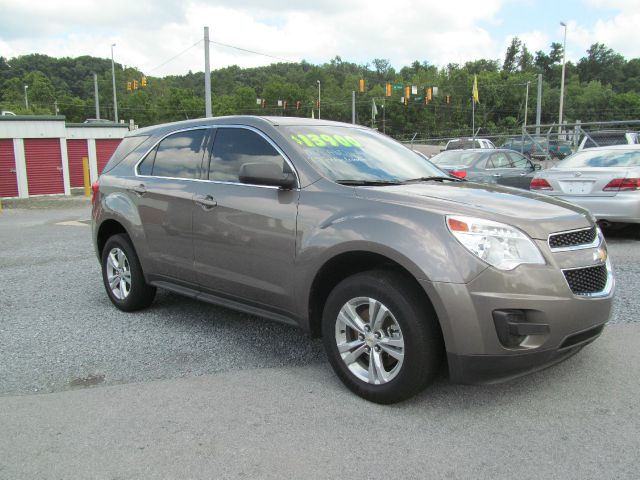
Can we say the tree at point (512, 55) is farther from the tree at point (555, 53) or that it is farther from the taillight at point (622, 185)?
the taillight at point (622, 185)

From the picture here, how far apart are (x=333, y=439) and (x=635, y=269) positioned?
526 cm

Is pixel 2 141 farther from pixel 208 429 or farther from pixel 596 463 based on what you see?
pixel 596 463

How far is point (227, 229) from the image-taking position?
163 inches

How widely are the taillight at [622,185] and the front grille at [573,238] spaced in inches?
213

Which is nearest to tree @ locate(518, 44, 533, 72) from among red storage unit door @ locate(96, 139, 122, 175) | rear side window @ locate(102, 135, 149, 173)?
red storage unit door @ locate(96, 139, 122, 175)

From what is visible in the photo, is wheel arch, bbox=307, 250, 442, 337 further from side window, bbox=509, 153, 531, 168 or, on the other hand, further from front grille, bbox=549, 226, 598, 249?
side window, bbox=509, 153, 531, 168

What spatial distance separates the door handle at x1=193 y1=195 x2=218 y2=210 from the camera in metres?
4.27

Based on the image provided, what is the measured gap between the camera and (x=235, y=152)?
4.35 meters

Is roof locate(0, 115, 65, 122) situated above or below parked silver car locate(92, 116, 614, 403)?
above

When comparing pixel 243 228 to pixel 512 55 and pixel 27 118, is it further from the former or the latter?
pixel 512 55

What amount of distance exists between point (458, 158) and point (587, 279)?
1039 cm

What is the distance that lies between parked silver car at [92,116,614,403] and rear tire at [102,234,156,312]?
261 mm

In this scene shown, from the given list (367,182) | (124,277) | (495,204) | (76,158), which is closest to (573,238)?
(495,204)

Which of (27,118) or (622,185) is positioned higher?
(27,118)
